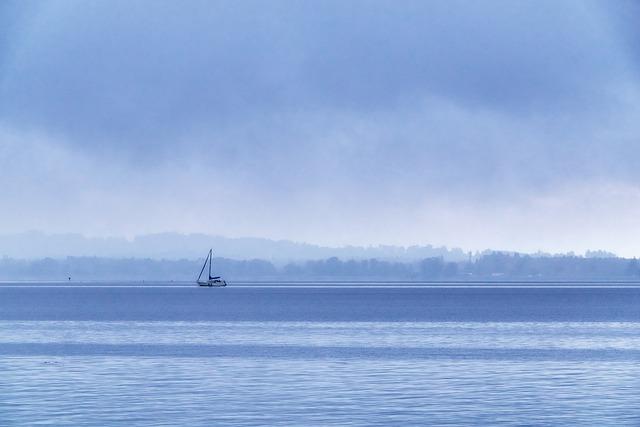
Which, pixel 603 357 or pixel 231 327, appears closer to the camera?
pixel 603 357

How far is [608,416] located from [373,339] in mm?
37282

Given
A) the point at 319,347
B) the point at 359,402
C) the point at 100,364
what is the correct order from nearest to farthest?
the point at 359,402, the point at 100,364, the point at 319,347

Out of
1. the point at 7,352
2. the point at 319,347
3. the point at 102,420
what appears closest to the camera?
the point at 102,420

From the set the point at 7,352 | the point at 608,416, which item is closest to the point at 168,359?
the point at 7,352

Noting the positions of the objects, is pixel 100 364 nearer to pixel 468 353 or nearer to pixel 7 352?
pixel 7 352

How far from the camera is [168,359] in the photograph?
4975 centimetres

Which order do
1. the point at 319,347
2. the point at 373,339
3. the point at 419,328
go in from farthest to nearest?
the point at 419,328 → the point at 373,339 → the point at 319,347

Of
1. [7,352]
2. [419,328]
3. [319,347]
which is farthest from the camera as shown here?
[419,328]

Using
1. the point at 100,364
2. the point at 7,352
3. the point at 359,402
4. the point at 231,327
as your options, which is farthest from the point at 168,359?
the point at 231,327

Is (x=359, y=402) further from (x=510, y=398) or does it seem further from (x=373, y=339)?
(x=373, y=339)

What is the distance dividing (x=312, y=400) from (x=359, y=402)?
1627mm

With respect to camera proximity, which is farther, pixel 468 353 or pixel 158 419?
pixel 468 353

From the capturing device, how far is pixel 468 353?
53.8 m

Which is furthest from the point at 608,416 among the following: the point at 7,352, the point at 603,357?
the point at 7,352
